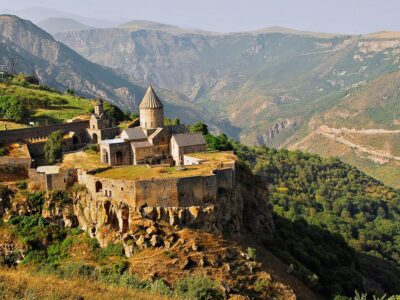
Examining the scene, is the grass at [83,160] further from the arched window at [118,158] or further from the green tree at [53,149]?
the arched window at [118,158]

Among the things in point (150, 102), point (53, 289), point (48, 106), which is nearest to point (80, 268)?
point (53, 289)

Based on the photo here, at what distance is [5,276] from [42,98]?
68.6 meters

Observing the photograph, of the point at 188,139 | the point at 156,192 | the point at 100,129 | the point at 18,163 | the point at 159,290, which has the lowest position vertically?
the point at 159,290

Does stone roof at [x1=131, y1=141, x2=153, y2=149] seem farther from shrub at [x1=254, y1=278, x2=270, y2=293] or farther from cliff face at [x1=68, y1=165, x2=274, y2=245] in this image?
shrub at [x1=254, y1=278, x2=270, y2=293]

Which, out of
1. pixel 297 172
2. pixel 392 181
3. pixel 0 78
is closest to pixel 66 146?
pixel 0 78

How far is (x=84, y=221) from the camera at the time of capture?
4609 centimetres

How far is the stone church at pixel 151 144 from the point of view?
2126 inches

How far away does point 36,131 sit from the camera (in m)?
62.0

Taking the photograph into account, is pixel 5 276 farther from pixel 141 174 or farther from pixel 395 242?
pixel 395 242

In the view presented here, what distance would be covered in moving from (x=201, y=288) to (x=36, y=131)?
33.6 m

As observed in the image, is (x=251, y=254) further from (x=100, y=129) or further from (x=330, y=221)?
(x=330, y=221)

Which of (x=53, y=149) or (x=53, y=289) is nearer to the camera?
(x=53, y=289)

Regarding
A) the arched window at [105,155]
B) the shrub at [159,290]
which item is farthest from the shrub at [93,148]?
the shrub at [159,290]

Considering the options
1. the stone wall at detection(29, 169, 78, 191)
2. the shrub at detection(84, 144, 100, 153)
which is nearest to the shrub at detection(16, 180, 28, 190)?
the stone wall at detection(29, 169, 78, 191)
